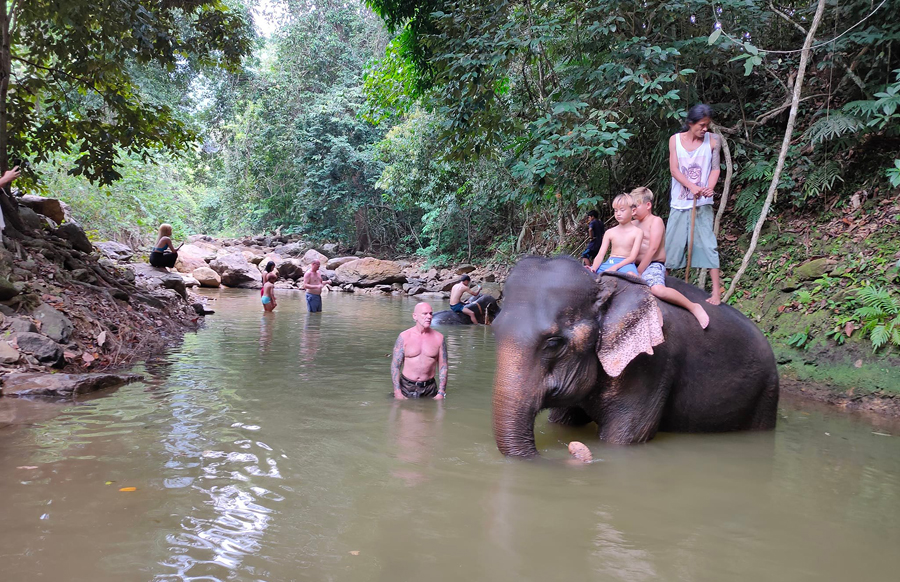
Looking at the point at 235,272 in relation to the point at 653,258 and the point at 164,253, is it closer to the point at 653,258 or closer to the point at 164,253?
the point at 164,253

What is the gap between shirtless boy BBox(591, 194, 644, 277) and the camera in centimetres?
525

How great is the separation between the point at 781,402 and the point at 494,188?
612 inches

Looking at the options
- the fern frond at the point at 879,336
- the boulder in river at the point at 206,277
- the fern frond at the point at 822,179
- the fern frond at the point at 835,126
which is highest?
the fern frond at the point at 835,126

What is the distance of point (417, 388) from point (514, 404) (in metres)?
2.38

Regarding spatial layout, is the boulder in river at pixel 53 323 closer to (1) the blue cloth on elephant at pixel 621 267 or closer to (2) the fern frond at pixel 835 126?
(1) the blue cloth on elephant at pixel 621 267

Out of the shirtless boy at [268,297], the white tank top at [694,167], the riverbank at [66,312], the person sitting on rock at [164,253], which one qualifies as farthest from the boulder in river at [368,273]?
the white tank top at [694,167]

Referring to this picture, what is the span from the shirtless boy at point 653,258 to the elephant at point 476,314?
8.30 meters

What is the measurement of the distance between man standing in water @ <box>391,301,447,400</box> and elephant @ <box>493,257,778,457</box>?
147 centimetres

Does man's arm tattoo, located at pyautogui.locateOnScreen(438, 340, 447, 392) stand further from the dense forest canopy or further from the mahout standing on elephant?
the dense forest canopy

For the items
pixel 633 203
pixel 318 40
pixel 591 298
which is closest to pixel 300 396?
pixel 591 298

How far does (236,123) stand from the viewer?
33.4 m

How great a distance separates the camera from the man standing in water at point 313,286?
45.8 feet

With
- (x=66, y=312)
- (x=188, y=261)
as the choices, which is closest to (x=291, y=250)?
(x=188, y=261)

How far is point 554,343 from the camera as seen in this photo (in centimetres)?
430
